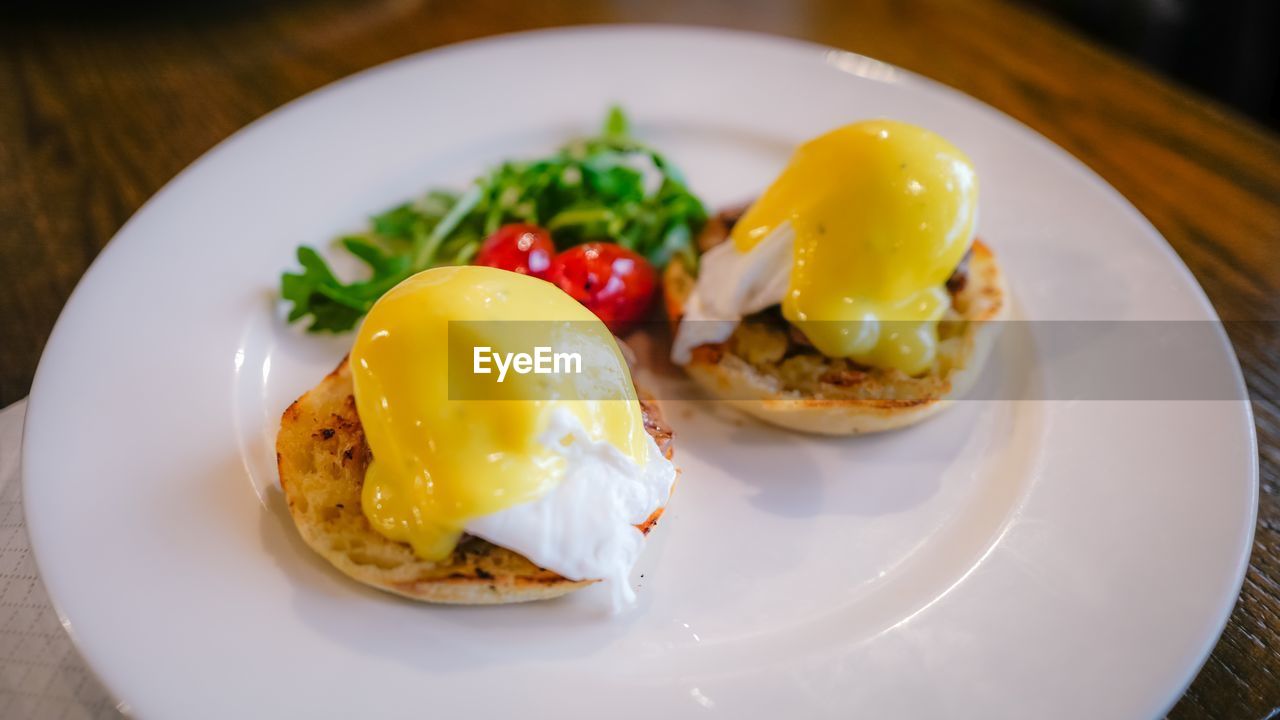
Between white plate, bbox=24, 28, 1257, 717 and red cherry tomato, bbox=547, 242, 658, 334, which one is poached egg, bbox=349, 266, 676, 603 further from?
red cherry tomato, bbox=547, 242, 658, 334

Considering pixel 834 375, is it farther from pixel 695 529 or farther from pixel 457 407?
pixel 457 407

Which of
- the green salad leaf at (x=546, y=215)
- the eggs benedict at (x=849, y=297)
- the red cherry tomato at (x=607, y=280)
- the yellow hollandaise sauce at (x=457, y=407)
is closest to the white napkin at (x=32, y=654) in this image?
the yellow hollandaise sauce at (x=457, y=407)

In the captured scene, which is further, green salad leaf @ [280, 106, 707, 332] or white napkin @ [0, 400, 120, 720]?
green salad leaf @ [280, 106, 707, 332]

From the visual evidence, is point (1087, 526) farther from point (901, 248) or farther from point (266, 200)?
point (266, 200)

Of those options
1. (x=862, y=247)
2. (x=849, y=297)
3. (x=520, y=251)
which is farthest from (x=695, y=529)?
(x=520, y=251)

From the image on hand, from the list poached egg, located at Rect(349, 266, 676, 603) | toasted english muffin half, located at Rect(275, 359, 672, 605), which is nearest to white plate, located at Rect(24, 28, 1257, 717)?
toasted english muffin half, located at Rect(275, 359, 672, 605)

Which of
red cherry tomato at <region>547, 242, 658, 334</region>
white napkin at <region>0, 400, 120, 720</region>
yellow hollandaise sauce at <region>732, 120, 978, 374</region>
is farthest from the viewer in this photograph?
red cherry tomato at <region>547, 242, 658, 334</region>

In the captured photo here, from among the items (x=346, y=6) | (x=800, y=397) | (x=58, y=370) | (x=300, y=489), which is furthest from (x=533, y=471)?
(x=346, y=6)
